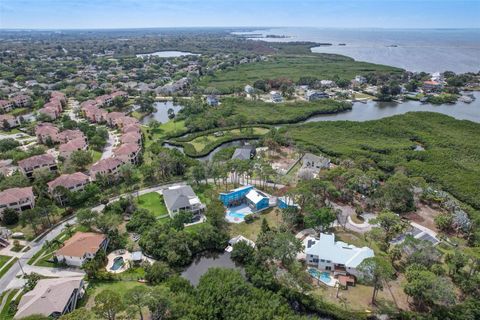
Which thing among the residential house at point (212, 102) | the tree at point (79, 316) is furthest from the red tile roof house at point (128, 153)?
the residential house at point (212, 102)

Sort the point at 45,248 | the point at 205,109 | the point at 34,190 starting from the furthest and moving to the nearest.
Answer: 1. the point at 205,109
2. the point at 34,190
3. the point at 45,248

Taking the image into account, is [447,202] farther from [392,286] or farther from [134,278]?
[134,278]

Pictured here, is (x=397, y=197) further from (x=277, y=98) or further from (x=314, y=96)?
(x=314, y=96)

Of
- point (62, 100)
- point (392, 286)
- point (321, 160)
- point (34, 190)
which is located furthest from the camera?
point (62, 100)

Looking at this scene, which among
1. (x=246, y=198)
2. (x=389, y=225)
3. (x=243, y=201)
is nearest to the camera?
(x=389, y=225)

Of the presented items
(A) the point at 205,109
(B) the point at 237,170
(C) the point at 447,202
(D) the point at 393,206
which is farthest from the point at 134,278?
(A) the point at 205,109

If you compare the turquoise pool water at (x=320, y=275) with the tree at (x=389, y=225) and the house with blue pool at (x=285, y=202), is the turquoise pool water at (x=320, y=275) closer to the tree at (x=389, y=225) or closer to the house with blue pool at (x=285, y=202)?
the tree at (x=389, y=225)

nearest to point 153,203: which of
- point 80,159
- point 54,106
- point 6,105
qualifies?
point 80,159
